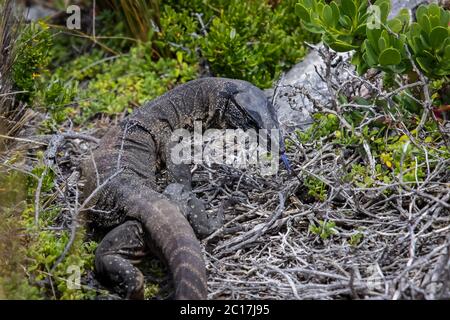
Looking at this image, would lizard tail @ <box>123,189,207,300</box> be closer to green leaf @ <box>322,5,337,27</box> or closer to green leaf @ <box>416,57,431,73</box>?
green leaf @ <box>322,5,337,27</box>

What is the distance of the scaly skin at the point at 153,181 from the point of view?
4.41m

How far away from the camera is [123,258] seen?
4.69m

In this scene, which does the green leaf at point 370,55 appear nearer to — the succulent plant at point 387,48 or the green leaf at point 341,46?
the succulent plant at point 387,48

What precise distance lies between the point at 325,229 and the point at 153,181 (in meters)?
1.52

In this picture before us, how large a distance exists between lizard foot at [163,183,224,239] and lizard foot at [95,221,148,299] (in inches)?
16.5

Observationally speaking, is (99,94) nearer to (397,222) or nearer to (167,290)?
(167,290)

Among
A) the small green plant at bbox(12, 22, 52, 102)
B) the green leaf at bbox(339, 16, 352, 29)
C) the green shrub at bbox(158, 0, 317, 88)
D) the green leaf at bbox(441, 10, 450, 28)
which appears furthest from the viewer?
the green shrub at bbox(158, 0, 317, 88)

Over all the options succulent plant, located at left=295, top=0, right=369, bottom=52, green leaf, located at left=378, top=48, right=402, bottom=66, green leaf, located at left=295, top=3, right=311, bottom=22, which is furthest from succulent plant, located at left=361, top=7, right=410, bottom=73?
green leaf, located at left=295, top=3, right=311, bottom=22

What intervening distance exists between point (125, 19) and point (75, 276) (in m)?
3.74

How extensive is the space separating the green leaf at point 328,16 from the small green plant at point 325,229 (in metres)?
1.53

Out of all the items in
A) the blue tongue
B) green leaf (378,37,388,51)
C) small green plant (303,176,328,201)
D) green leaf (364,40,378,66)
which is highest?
green leaf (378,37,388,51)

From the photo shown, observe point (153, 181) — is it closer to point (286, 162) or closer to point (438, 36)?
point (286, 162)


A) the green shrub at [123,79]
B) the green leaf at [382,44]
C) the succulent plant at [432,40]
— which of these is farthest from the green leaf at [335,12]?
the green shrub at [123,79]

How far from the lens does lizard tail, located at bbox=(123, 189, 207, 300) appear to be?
4.15 meters
